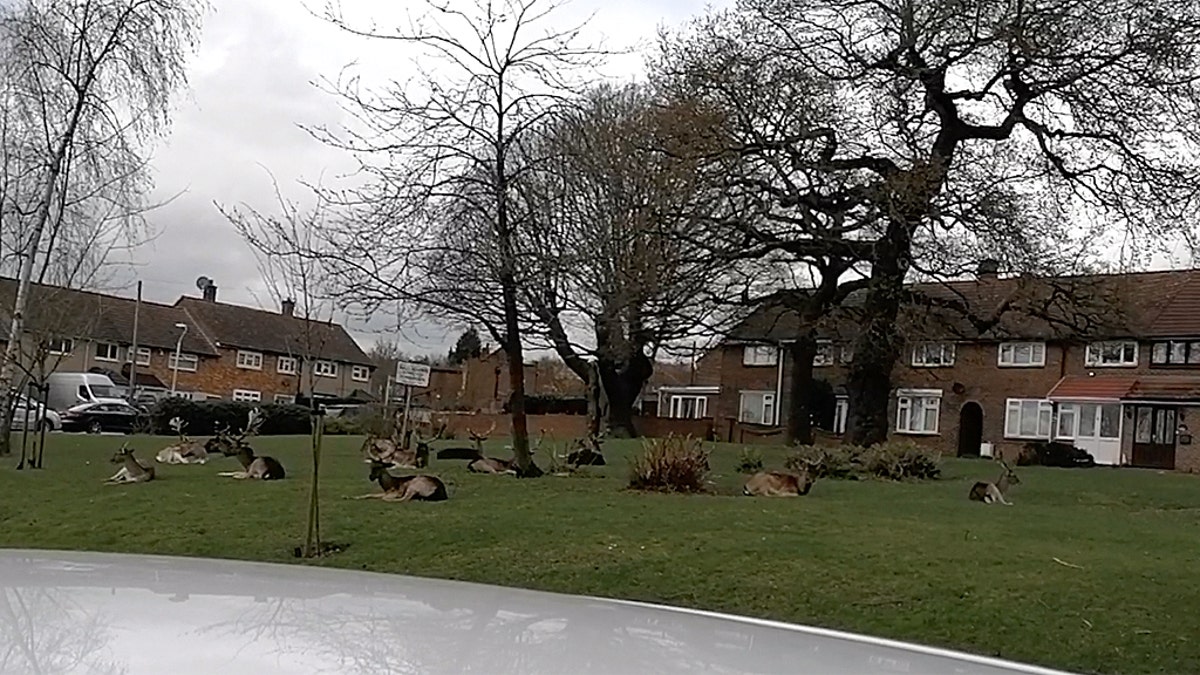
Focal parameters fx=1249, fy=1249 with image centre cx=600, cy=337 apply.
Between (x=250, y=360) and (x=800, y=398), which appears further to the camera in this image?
(x=250, y=360)

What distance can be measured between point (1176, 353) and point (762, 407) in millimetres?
16276

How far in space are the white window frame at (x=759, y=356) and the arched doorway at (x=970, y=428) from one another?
7.96 metres

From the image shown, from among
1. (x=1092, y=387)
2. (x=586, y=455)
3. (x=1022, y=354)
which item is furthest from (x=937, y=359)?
(x=586, y=455)

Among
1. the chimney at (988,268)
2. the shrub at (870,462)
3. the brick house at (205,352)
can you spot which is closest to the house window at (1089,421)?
the chimney at (988,268)

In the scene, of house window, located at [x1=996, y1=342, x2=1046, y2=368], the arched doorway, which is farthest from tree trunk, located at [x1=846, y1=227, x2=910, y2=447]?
the arched doorway

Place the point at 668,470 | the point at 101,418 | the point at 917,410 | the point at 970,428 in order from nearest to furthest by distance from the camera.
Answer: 1. the point at 668,470
2. the point at 101,418
3. the point at 970,428
4. the point at 917,410

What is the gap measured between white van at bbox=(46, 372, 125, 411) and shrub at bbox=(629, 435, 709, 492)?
3378 cm

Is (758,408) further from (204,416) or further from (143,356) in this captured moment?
(143,356)

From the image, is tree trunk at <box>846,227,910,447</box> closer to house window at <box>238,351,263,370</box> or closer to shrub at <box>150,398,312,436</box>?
shrub at <box>150,398,312,436</box>

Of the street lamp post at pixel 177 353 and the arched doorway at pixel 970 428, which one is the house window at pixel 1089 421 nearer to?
the arched doorway at pixel 970 428

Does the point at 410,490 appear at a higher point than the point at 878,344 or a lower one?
lower

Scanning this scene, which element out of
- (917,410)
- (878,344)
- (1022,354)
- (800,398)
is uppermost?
(1022,354)

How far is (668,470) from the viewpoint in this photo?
17406mm

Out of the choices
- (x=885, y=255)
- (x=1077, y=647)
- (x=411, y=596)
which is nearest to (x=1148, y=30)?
(x=885, y=255)
